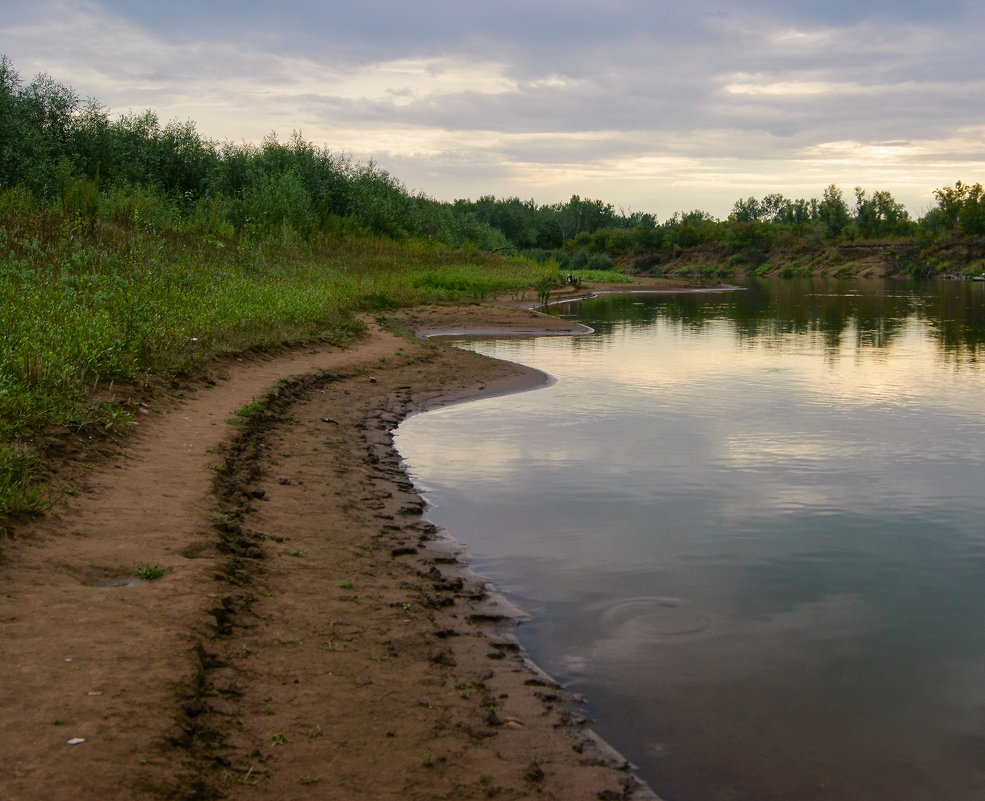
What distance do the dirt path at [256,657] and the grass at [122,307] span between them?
822 mm

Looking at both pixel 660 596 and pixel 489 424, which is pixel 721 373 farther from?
pixel 660 596

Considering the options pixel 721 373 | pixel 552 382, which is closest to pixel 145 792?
pixel 552 382

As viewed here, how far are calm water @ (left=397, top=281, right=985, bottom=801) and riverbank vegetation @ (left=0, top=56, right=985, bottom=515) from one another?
3.84 m

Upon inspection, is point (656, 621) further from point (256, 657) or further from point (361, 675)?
point (256, 657)

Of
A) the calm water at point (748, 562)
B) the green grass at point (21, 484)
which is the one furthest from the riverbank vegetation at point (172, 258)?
the calm water at point (748, 562)

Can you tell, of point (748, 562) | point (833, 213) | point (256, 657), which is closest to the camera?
point (256, 657)

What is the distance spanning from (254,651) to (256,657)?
0.09m

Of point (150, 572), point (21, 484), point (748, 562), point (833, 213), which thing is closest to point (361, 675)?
point (150, 572)

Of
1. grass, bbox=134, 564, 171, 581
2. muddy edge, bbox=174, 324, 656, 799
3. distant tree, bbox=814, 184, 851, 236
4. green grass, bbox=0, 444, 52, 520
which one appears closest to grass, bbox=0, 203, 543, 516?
green grass, bbox=0, 444, 52, 520

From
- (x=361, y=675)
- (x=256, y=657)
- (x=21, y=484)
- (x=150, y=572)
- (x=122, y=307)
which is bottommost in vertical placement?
(x=361, y=675)

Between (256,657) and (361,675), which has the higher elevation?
(256,657)

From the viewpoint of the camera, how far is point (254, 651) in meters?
5.39

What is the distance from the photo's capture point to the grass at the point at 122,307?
8.69 metres

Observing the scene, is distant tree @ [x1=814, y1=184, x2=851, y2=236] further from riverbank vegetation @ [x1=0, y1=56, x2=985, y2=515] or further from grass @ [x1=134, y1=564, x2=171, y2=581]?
grass @ [x1=134, y1=564, x2=171, y2=581]
